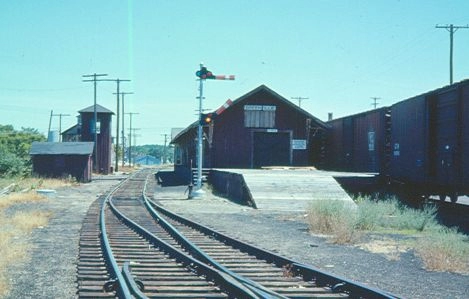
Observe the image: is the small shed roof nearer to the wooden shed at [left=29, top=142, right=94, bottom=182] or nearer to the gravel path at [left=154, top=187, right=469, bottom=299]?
the wooden shed at [left=29, top=142, right=94, bottom=182]

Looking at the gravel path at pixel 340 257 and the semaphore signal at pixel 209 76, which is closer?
the gravel path at pixel 340 257

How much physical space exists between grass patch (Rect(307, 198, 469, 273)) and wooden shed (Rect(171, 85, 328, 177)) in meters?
16.5

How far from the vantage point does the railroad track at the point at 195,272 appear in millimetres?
6180

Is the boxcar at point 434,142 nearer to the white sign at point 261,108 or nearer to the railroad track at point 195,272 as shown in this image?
the railroad track at point 195,272

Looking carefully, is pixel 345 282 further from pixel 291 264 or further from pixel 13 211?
pixel 13 211

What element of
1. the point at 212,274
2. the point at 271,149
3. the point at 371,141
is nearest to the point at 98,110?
the point at 271,149

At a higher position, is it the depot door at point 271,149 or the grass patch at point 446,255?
the depot door at point 271,149

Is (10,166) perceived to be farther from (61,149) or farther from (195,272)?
(195,272)

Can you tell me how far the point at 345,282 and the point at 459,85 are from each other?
10887 millimetres

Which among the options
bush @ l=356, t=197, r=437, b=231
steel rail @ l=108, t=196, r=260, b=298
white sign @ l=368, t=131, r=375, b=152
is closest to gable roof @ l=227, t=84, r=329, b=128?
white sign @ l=368, t=131, r=375, b=152

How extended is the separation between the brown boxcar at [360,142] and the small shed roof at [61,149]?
59.3ft

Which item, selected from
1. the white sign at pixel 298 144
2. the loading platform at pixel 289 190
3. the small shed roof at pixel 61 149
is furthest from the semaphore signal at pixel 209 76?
the small shed roof at pixel 61 149

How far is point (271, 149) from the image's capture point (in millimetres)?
33250

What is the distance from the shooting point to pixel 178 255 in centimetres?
874
